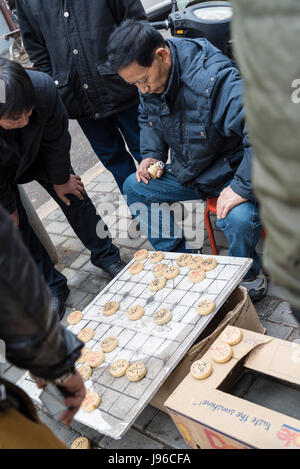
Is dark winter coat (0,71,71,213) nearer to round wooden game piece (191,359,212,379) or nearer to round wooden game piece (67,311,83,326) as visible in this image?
round wooden game piece (67,311,83,326)

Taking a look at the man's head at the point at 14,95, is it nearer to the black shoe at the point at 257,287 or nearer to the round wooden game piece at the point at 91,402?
the round wooden game piece at the point at 91,402

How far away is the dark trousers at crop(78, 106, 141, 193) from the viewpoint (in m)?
3.42

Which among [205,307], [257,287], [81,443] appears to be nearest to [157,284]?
[205,307]

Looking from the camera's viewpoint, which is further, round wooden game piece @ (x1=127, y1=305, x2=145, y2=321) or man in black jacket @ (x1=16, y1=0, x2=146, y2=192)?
man in black jacket @ (x1=16, y1=0, x2=146, y2=192)

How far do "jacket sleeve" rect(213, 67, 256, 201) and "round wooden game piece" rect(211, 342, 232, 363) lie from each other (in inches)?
32.7

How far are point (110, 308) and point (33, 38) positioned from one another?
2.08m

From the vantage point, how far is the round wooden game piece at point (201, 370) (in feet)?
6.15

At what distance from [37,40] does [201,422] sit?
2818 millimetres

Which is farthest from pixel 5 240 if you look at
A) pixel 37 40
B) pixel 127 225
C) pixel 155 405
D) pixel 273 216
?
pixel 127 225

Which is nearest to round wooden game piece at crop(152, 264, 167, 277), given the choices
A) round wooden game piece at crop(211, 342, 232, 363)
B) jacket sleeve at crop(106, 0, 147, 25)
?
round wooden game piece at crop(211, 342, 232, 363)

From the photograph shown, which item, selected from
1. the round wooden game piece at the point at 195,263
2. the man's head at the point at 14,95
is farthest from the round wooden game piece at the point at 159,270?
the man's head at the point at 14,95

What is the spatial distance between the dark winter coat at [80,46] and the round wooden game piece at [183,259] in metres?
1.33

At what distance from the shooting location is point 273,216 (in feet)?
3.11
